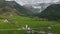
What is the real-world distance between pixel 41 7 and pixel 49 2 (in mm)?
5637

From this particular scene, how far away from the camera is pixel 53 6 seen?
59219mm

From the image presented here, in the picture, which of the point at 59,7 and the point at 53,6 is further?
the point at 53,6

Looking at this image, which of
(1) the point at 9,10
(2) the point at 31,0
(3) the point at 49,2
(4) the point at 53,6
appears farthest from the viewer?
(1) the point at 9,10

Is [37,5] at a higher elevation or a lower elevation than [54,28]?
higher

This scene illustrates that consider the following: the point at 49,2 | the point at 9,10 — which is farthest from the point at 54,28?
the point at 9,10

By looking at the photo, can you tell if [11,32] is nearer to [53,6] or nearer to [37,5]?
[53,6]

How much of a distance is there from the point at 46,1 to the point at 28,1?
7389mm

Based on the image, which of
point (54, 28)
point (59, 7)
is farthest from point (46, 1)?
point (54, 28)

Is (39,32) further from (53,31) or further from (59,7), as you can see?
(59,7)

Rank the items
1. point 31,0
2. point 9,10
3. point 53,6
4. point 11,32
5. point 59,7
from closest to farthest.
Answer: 1. point 11,32
2. point 59,7
3. point 53,6
4. point 31,0
5. point 9,10

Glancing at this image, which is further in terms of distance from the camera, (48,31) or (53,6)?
(53,6)

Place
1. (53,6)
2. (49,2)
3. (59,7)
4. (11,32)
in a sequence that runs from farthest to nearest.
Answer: (49,2), (53,6), (59,7), (11,32)

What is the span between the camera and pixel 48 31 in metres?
32.0

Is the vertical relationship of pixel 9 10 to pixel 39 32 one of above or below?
above
